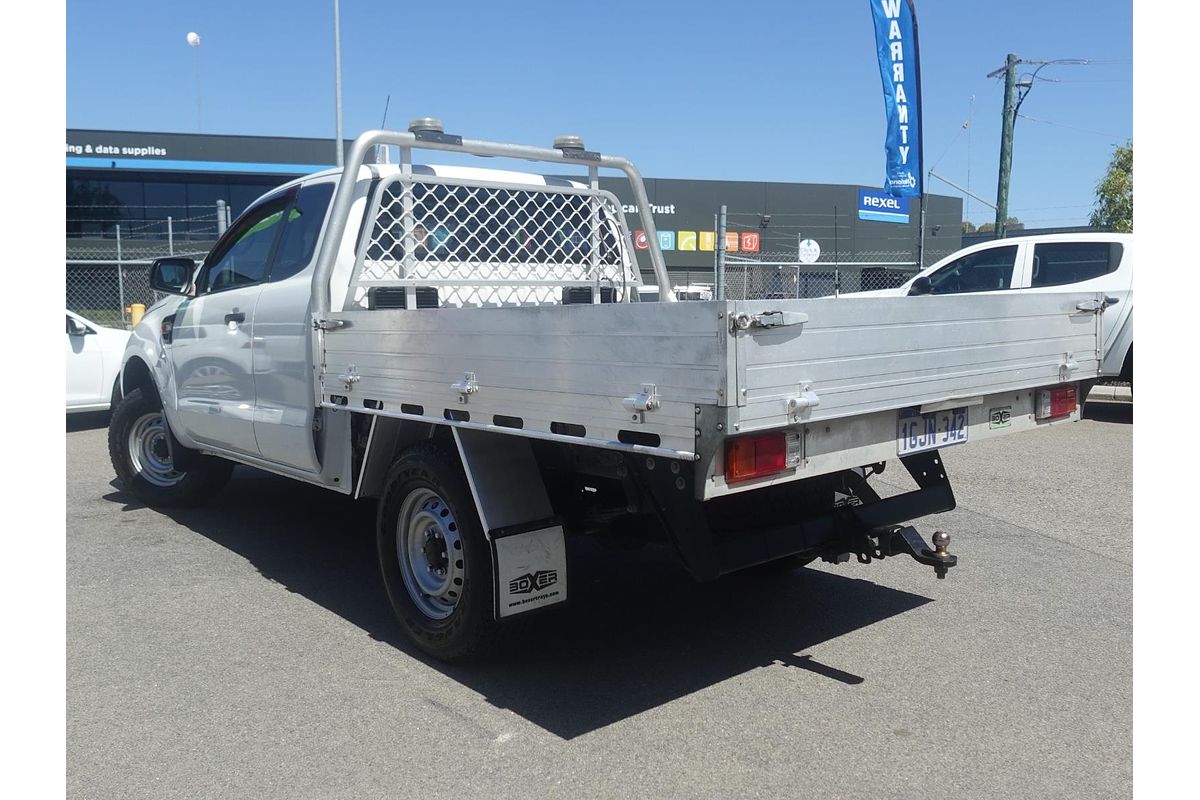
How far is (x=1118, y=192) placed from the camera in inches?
1148

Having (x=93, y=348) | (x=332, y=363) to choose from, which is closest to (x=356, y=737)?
(x=332, y=363)

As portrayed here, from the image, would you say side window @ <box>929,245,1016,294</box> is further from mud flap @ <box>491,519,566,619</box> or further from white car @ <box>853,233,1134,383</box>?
mud flap @ <box>491,519,566,619</box>

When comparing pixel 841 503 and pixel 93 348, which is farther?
pixel 93 348

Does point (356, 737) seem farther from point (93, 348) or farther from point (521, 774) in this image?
point (93, 348)

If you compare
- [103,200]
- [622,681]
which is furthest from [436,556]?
[103,200]

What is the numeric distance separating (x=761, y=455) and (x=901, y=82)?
13.7m

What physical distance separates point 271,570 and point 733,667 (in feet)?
9.53

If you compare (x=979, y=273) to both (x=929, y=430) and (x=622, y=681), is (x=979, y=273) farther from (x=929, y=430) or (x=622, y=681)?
(x=622, y=681)

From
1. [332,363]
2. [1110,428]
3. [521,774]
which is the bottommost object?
[521,774]

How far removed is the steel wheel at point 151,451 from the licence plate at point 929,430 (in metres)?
5.38

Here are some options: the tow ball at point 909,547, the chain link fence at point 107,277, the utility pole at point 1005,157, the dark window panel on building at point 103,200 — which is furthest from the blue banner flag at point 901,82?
the dark window panel on building at point 103,200

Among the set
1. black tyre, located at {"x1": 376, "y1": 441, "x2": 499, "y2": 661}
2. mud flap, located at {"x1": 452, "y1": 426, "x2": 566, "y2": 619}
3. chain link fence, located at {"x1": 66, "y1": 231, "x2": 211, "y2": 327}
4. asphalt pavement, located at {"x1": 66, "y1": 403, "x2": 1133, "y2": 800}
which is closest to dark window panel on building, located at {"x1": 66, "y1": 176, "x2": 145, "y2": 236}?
chain link fence, located at {"x1": 66, "y1": 231, "x2": 211, "y2": 327}

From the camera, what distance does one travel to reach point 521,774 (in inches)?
131

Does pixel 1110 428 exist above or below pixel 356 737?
above
